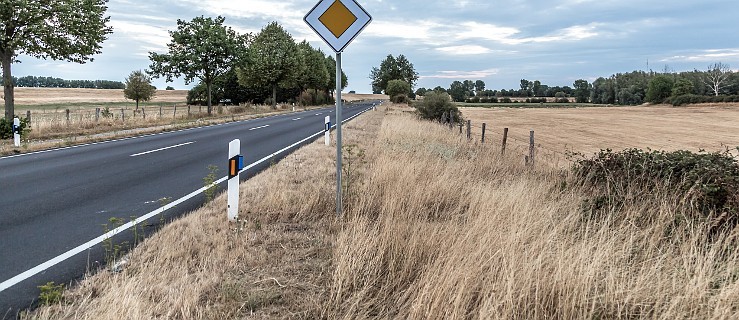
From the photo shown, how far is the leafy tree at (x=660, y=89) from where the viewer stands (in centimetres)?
10081

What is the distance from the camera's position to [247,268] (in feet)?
12.7

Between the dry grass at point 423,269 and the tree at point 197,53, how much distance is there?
34449 mm

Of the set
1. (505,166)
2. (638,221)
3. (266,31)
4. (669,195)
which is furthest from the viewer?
(266,31)

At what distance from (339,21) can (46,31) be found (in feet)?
60.9

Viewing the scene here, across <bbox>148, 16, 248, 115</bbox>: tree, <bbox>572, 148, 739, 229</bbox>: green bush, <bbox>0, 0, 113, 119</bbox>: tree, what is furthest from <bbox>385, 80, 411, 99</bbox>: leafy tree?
<bbox>572, 148, 739, 229</bbox>: green bush

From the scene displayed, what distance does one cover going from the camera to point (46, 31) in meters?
17.9

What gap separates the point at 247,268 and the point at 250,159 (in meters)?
8.32

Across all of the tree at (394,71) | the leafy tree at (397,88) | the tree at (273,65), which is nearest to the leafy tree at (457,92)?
the tree at (394,71)

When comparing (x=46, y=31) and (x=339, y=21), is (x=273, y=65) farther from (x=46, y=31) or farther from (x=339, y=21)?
(x=339, y=21)

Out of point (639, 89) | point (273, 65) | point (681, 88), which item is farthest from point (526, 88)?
point (273, 65)

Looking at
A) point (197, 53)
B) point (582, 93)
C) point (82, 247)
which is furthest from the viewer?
point (582, 93)

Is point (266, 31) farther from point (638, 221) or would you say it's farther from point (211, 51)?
point (638, 221)

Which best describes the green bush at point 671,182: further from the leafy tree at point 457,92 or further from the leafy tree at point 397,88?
the leafy tree at point 457,92

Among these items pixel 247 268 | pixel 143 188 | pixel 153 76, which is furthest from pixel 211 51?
pixel 247 268
